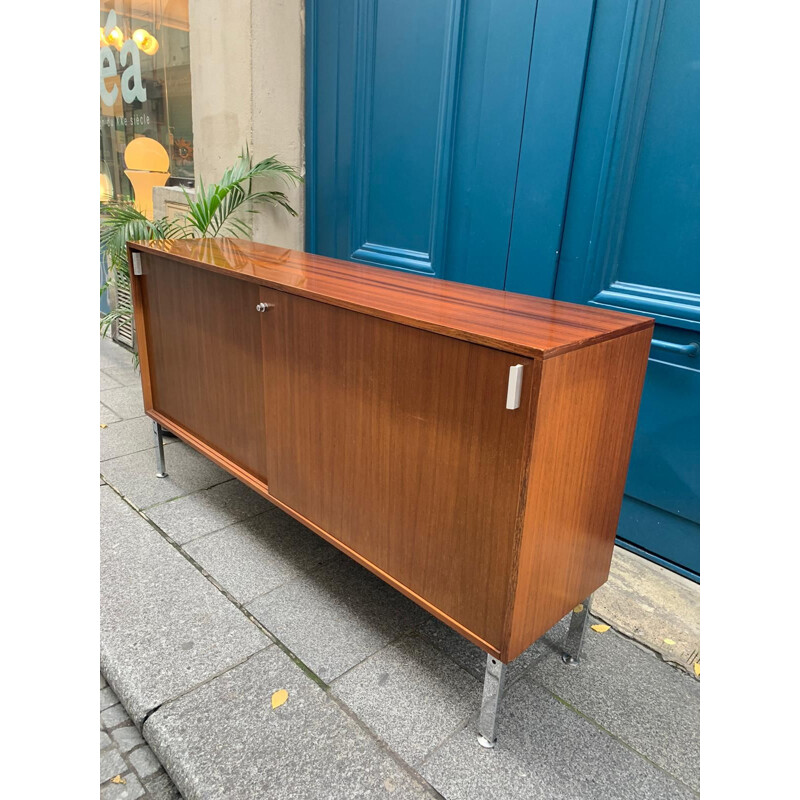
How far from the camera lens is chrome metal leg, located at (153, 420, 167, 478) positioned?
290 cm

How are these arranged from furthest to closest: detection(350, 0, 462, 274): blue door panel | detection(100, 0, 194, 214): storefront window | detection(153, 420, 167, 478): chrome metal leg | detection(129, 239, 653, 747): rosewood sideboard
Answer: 1. detection(100, 0, 194, 214): storefront window
2. detection(153, 420, 167, 478): chrome metal leg
3. detection(350, 0, 462, 274): blue door panel
4. detection(129, 239, 653, 747): rosewood sideboard

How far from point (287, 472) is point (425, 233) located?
1.44m

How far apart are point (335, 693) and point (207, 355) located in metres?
1.29

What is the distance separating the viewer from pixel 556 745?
1.63 m

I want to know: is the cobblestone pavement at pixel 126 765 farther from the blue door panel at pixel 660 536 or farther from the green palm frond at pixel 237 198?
the green palm frond at pixel 237 198

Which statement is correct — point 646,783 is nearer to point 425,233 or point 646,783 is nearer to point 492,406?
point 492,406

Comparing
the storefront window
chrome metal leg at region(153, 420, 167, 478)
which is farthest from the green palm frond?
chrome metal leg at region(153, 420, 167, 478)

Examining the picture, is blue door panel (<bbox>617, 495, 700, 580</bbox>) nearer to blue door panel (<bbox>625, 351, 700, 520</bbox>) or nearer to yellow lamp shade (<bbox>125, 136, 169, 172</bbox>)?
blue door panel (<bbox>625, 351, 700, 520</bbox>)

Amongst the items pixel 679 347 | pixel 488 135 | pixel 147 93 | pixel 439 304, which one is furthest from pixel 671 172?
pixel 147 93

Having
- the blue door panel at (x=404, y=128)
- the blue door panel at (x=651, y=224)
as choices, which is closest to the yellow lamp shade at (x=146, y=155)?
the blue door panel at (x=404, y=128)

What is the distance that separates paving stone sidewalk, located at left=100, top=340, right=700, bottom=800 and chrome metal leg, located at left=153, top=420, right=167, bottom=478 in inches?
20.8

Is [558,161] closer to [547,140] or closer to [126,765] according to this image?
[547,140]

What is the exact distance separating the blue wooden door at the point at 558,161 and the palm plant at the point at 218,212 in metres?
0.61

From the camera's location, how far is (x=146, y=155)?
451 centimetres
